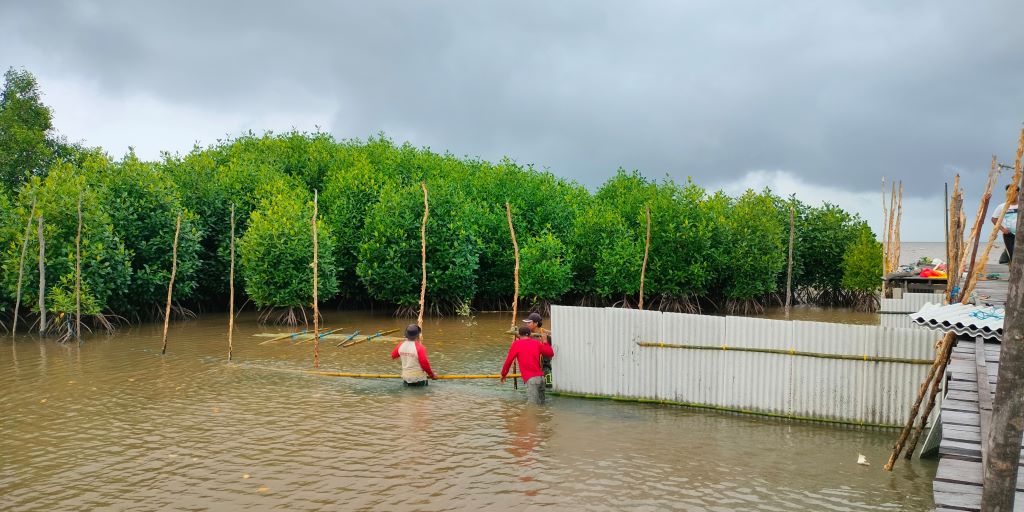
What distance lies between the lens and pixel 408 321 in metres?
31.4

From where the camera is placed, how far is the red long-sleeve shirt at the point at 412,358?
13727 millimetres

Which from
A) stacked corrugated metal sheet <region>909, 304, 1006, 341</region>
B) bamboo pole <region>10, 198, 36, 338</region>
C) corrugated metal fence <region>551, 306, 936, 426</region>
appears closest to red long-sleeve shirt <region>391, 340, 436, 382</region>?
corrugated metal fence <region>551, 306, 936, 426</region>

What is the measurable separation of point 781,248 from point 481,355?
21869mm

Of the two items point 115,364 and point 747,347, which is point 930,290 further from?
point 115,364

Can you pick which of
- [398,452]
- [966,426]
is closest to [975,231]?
[966,426]

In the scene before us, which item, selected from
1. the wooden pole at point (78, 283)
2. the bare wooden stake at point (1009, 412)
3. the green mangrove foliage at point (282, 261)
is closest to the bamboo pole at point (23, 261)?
the wooden pole at point (78, 283)

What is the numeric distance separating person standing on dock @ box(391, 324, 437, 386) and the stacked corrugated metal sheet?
867cm

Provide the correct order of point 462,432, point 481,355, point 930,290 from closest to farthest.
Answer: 1. point 462,432
2. point 481,355
3. point 930,290

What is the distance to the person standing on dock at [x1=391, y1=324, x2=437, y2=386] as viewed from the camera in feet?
45.0

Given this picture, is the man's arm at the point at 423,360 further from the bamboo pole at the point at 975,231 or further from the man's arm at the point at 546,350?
the bamboo pole at the point at 975,231

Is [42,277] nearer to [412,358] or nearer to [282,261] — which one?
[282,261]

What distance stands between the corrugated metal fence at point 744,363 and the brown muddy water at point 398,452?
14.8 inches

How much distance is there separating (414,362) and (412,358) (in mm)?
105

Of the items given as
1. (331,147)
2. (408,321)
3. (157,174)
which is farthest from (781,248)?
(157,174)
